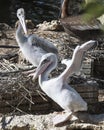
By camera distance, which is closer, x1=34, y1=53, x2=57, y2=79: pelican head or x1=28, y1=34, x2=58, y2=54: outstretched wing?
x1=34, y1=53, x2=57, y2=79: pelican head

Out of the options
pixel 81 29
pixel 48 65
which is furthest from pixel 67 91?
pixel 81 29

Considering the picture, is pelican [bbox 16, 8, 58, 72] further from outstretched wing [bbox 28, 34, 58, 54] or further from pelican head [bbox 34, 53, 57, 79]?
pelican head [bbox 34, 53, 57, 79]

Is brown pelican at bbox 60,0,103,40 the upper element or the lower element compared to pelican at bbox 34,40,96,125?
upper

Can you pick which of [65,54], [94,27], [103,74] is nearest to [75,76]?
[65,54]

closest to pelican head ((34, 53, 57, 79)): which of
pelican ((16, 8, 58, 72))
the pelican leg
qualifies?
the pelican leg

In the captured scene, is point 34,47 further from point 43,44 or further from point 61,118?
point 61,118

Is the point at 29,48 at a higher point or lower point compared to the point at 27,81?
higher

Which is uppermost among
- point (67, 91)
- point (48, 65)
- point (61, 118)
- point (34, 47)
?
point (34, 47)

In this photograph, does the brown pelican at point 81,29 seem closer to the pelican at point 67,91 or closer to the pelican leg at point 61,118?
the pelican at point 67,91

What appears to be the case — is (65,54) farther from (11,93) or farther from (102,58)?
(11,93)

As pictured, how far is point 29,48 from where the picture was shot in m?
5.58

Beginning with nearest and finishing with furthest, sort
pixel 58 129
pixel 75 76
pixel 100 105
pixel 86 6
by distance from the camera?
pixel 86 6, pixel 58 129, pixel 100 105, pixel 75 76

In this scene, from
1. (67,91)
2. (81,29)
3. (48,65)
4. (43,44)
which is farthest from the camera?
(81,29)

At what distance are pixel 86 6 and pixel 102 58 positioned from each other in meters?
5.25
